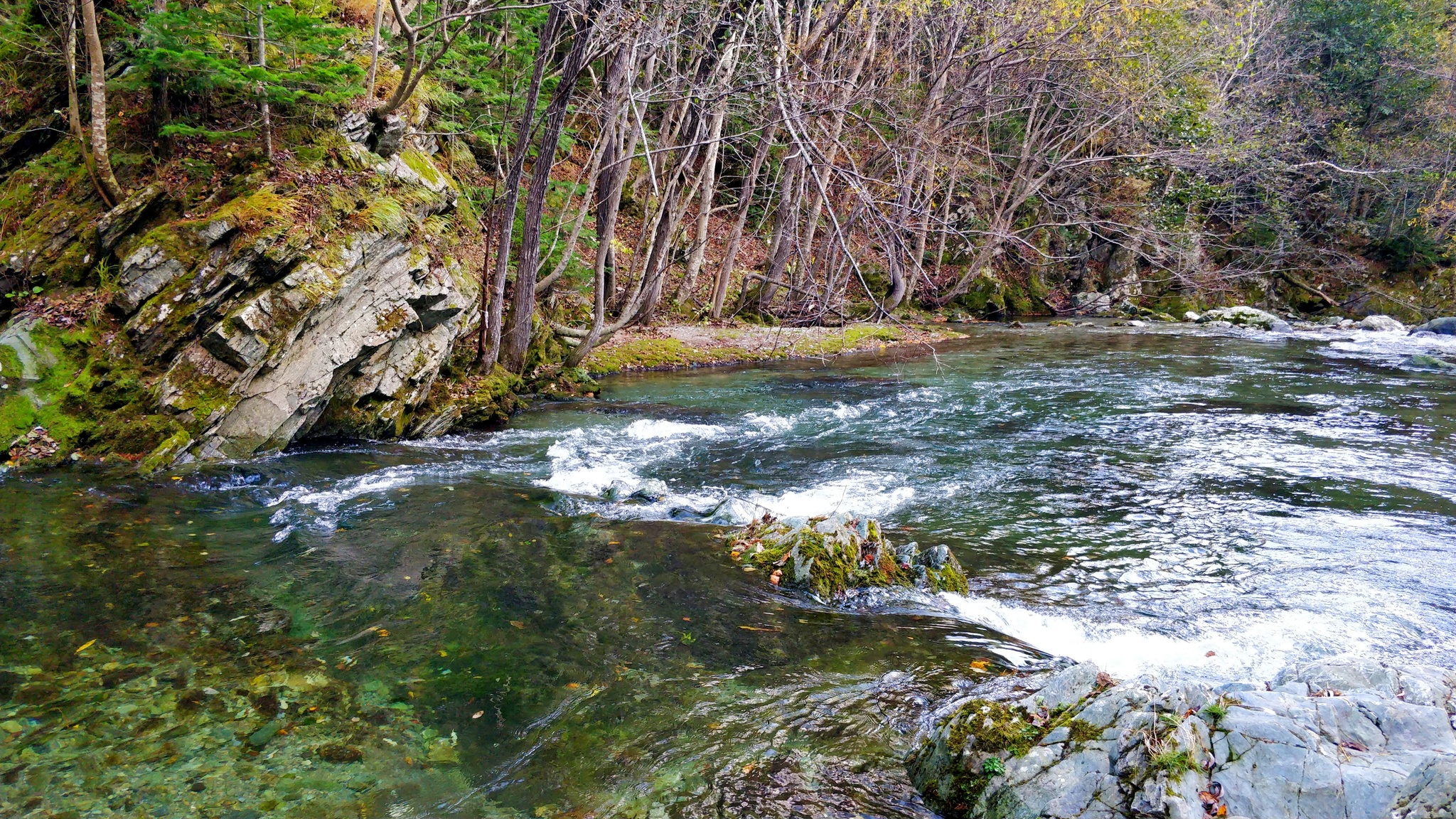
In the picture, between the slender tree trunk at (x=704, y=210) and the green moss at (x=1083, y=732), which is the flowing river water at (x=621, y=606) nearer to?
the green moss at (x=1083, y=732)

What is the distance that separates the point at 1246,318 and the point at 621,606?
28.6m

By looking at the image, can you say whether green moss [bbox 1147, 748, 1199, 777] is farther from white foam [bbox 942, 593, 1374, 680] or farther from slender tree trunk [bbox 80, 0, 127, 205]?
slender tree trunk [bbox 80, 0, 127, 205]

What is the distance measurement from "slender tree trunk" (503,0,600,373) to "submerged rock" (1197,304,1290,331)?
2473cm

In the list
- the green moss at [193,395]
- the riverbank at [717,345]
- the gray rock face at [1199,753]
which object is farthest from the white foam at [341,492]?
the riverbank at [717,345]

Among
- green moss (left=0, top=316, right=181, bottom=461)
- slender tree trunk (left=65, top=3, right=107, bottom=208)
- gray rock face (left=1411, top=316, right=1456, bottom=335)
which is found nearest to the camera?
green moss (left=0, top=316, right=181, bottom=461)

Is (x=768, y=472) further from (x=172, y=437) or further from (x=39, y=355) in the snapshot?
(x=39, y=355)

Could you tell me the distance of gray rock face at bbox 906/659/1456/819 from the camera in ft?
9.37

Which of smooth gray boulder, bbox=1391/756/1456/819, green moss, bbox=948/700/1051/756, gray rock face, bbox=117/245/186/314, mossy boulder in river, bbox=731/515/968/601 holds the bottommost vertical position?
mossy boulder in river, bbox=731/515/968/601

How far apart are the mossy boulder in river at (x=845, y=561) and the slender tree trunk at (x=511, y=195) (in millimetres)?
7282

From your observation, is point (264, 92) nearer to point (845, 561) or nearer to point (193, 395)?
point (193, 395)

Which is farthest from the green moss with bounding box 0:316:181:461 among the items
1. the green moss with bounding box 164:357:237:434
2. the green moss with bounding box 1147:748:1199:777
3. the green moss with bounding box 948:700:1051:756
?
the green moss with bounding box 1147:748:1199:777

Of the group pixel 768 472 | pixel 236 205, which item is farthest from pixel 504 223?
pixel 768 472

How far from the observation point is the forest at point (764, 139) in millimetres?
5434

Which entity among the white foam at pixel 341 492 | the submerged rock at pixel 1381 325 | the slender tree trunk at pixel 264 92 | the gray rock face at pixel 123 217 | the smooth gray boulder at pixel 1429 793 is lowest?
the submerged rock at pixel 1381 325
